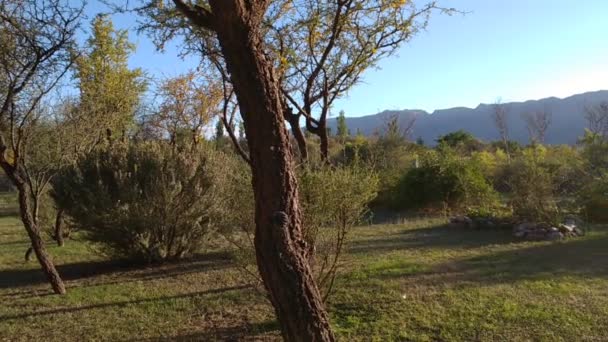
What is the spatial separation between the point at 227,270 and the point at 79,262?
340 centimetres

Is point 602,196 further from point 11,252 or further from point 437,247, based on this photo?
point 11,252

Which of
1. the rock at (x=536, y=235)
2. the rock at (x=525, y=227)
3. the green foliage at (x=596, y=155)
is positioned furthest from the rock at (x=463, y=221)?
the green foliage at (x=596, y=155)

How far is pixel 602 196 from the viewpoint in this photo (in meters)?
11.9

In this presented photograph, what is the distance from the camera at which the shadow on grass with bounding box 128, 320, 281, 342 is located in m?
4.97

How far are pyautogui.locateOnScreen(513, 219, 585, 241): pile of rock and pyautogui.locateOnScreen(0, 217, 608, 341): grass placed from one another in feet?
1.32

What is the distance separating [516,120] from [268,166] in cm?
9425

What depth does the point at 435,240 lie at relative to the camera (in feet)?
32.7

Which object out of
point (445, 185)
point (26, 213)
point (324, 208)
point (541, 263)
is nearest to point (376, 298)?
point (324, 208)

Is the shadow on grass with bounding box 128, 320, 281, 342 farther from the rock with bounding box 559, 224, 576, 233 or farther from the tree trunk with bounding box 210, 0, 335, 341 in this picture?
the rock with bounding box 559, 224, 576, 233

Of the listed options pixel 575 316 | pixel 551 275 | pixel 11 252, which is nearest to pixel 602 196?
pixel 551 275

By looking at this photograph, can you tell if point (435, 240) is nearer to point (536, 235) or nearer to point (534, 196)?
point (536, 235)

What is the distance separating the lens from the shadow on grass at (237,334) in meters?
4.97

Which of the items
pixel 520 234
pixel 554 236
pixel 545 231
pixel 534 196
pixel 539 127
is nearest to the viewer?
pixel 554 236

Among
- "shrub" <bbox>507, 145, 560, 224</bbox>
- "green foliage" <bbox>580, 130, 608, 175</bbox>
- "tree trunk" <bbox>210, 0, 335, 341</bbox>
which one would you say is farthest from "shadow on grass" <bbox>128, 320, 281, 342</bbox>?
"green foliage" <bbox>580, 130, 608, 175</bbox>
